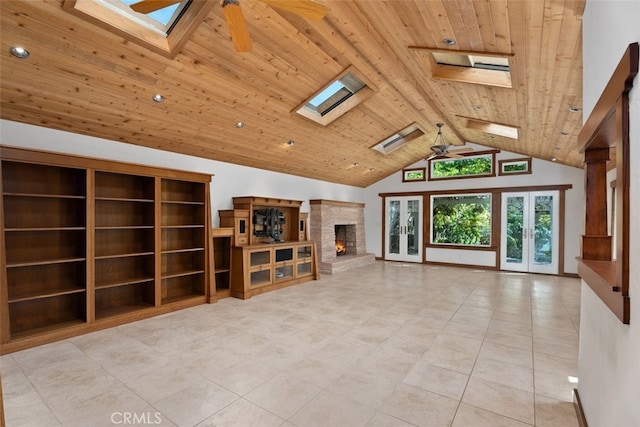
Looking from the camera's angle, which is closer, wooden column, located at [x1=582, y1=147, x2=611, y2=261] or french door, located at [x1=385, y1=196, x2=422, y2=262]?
wooden column, located at [x1=582, y1=147, x2=611, y2=261]

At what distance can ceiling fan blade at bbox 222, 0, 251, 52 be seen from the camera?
2193 mm

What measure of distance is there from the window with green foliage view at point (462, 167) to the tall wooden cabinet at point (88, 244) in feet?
22.5

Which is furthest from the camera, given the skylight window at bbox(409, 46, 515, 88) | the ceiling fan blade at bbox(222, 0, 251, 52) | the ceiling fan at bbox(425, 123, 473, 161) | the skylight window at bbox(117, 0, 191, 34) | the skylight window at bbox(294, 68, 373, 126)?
the ceiling fan at bbox(425, 123, 473, 161)

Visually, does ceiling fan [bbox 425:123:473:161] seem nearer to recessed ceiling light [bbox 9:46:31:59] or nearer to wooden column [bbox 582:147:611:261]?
wooden column [bbox 582:147:611:261]

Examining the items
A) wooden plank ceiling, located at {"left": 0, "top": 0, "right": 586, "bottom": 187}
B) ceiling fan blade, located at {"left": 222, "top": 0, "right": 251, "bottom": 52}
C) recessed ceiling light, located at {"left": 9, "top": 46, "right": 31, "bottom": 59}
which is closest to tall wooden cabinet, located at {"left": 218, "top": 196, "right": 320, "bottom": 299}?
wooden plank ceiling, located at {"left": 0, "top": 0, "right": 586, "bottom": 187}

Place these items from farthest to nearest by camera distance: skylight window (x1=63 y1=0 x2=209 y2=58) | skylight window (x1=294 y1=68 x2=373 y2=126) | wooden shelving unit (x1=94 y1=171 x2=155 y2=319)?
skylight window (x1=294 y1=68 x2=373 y2=126)
wooden shelving unit (x1=94 y1=171 x2=155 y2=319)
skylight window (x1=63 y1=0 x2=209 y2=58)

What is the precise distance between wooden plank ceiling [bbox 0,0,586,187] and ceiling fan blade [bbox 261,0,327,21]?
32.0 inches

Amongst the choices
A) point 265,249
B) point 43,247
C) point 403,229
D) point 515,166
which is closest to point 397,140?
point 403,229

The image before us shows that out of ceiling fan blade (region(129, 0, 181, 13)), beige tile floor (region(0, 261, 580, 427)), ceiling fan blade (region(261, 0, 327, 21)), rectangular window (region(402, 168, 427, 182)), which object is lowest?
beige tile floor (region(0, 261, 580, 427))

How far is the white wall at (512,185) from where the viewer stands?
7480 millimetres

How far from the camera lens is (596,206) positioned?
7.41 ft

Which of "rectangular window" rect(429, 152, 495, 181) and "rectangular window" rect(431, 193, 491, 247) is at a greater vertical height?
"rectangular window" rect(429, 152, 495, 181)

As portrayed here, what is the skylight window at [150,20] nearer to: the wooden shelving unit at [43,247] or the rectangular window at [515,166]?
the wooden shelving unit at [43,247]

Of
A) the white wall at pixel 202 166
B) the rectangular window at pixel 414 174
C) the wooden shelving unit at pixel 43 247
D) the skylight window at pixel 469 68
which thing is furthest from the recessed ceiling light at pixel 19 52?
the rectangular window at pixel 414 174
